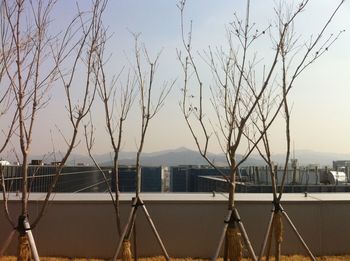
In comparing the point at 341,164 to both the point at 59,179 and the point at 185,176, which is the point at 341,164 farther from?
the point at 59,179

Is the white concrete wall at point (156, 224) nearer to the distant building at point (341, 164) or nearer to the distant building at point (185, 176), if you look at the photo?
the distant building at point (341, 164)

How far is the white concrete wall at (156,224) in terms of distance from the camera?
6.59m

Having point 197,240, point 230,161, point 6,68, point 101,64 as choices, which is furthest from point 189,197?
point 6,68

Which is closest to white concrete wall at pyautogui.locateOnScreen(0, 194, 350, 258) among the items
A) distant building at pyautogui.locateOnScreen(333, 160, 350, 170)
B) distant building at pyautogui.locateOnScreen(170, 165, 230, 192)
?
distant building at pyautogui.locateOnScreen(333, 160, 350, 170)

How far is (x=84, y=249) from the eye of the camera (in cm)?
659

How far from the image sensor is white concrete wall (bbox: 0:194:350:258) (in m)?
6.59

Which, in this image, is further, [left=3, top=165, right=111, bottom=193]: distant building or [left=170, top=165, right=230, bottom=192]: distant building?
[left=170, top=165, right=230, bottom=192]: distant building

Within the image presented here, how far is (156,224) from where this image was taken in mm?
6629

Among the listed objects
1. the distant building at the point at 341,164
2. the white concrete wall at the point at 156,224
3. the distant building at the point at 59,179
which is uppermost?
the distant building at the point at 341,164

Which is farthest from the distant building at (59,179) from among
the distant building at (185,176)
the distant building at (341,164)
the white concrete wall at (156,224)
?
the distant building at (341,164)

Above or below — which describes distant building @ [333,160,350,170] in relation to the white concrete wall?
above

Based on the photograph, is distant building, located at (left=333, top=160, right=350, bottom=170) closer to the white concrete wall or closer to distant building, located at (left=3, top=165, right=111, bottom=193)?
distant building, located at (left=3, top=165, right=111, bottom=193)

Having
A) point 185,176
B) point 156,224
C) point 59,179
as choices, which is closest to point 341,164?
point 185,176

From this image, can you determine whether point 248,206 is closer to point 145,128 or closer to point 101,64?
point 145,128
